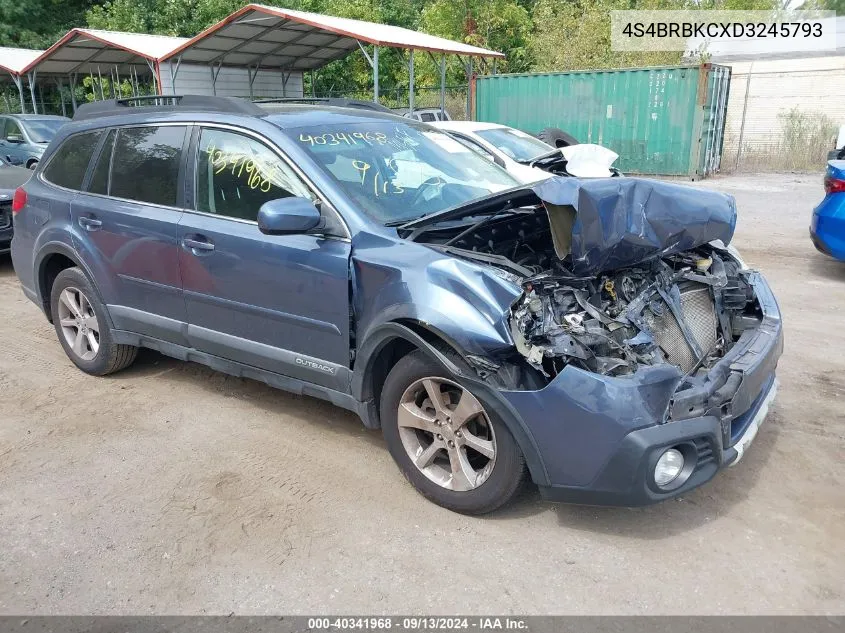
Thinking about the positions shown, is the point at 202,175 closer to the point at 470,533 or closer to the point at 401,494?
the point at 401,494

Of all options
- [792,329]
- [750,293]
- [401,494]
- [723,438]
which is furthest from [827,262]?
[401,494]

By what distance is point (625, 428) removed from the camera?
274 cm

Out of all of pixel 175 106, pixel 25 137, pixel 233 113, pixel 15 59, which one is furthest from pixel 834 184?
pixel 15 59

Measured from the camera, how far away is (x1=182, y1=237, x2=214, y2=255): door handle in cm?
402

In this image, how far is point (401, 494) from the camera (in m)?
3.53

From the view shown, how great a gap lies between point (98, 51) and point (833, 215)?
2193 centimetres

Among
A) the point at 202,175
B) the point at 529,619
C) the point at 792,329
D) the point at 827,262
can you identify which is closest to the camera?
the point at 529,619

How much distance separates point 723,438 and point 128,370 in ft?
13.6

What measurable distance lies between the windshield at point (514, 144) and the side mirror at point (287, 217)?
23.2 feet

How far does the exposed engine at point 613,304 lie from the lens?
2932 millimetres

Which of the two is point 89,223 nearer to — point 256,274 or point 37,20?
point 256,274

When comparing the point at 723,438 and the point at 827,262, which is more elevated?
Result: the point at 723,438

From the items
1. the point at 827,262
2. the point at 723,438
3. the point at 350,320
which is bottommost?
the point at 827,262

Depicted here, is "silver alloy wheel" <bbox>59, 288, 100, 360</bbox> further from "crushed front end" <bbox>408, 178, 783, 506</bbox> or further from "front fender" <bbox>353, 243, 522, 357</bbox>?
"crushed front end" <bbox>408, 178, 783, 506</bbox>
